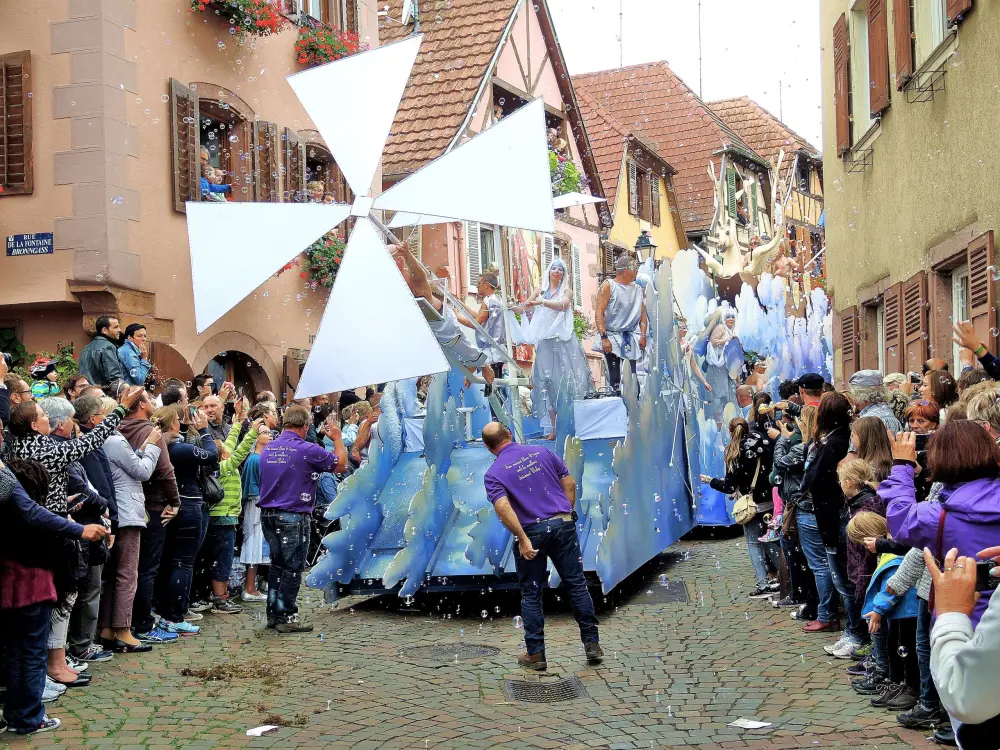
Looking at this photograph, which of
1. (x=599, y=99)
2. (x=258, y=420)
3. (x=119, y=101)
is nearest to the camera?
(x=258, y=420)

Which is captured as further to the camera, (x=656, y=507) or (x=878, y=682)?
(x=656, y=507)

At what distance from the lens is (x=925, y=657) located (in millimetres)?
5402

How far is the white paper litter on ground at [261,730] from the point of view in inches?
228

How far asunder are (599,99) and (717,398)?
26.9 m

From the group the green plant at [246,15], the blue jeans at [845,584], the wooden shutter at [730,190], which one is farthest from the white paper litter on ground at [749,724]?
the wooden shutter at [730,190]

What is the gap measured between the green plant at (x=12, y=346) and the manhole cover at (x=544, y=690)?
27.4 ft

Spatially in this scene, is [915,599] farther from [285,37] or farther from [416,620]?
[285,37]

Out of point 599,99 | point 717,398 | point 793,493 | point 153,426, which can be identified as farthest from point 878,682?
point 599,99

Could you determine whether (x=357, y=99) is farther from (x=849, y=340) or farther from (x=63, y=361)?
(x=849, y=340)

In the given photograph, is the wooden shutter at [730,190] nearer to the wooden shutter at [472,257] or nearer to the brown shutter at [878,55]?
the wooden shutter at [472,257]

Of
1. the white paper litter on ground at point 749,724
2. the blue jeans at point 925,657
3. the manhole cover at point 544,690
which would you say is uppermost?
the blue jeans at point 925,657

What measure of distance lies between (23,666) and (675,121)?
34667mm

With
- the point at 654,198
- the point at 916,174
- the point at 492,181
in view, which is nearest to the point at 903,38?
the point at 916,174

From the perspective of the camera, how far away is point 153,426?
8.20 meters
